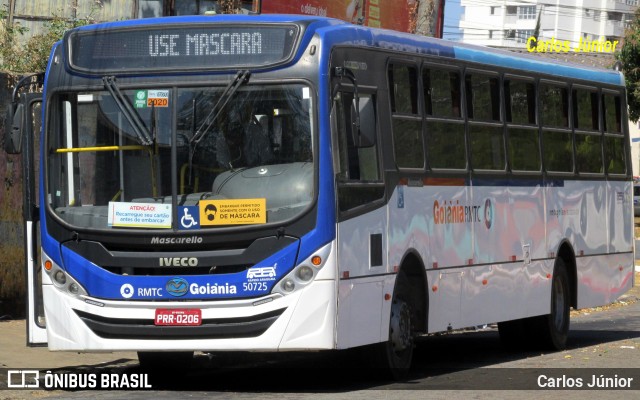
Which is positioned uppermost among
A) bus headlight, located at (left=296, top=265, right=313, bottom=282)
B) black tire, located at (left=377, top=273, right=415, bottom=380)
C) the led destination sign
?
the led destination sign

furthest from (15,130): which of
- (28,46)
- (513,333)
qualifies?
(28,46)

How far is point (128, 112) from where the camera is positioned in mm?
11539

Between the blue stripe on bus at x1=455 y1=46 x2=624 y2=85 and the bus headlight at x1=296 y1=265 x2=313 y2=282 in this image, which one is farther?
the blue stripe on bus at x1=455 y1=46 x2=624 y2=85

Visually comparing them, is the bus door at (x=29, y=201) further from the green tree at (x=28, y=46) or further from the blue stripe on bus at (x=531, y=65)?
the green tree at (x=28, y=46)

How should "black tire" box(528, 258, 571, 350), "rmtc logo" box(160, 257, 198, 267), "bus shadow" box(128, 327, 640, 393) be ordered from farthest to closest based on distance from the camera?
"black tire" box(528, 258, 571, 350)
"bus shadow" box(128, 327, 640, 393)
"rmtc logo" box(160, 257, 198, 267)

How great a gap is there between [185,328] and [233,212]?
1.00 meters

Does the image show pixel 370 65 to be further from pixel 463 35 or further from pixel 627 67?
pixel 463 35

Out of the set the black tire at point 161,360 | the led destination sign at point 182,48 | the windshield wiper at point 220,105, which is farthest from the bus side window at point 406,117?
the black tire at point 161,360

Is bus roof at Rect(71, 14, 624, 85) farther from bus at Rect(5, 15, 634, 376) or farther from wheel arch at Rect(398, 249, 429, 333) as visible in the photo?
wheel arch at Rect(398, 249, 429, 333)

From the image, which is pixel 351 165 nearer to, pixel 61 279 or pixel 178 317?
pixel 178 317

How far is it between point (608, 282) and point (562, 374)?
485cm

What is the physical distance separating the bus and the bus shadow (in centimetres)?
35

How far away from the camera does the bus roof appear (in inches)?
455

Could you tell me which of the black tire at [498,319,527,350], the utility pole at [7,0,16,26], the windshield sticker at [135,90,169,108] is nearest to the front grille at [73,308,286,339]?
the windshield sticker at [135,90,169,108]
